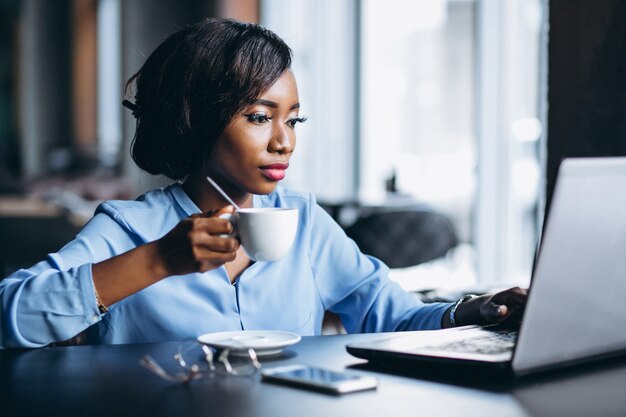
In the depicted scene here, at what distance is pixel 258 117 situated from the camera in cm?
152

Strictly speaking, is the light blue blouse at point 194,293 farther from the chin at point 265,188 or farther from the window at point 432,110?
the window at point 432,110

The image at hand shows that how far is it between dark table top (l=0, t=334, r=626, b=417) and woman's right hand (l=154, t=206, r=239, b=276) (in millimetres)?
142

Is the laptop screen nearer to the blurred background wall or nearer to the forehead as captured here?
the forehead

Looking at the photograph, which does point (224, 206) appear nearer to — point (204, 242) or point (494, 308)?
point (204, 242)

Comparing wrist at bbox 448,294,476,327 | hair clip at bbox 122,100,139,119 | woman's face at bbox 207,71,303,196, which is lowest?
wrist at bbox 448,294,476,327

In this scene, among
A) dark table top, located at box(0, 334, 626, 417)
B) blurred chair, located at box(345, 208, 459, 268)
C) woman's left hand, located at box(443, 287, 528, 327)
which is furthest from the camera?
blurred chair, located at box(345, 208, 459, 268)

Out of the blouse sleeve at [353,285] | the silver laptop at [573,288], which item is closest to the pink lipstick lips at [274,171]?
the blouse sleeve at [353,285]

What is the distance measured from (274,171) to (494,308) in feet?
1.43

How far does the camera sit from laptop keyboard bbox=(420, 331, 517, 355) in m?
1.12

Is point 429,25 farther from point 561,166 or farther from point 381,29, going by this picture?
point 561,166

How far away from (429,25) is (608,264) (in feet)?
A: 19.4

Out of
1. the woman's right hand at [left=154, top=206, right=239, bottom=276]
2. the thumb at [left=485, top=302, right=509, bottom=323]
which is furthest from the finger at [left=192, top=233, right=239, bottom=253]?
the thumb at [left=485, top=302, right=509, bottom=323]

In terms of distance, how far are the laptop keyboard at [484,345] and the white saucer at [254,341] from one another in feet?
0.63

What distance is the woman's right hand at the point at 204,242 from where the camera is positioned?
1.14 meters
